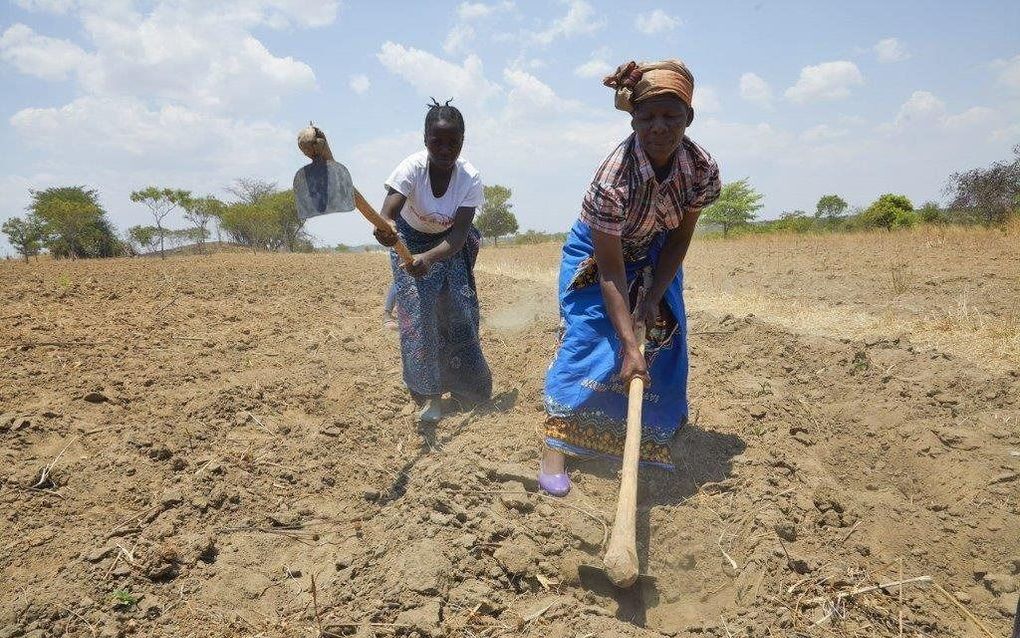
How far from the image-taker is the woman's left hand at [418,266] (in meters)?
3.24

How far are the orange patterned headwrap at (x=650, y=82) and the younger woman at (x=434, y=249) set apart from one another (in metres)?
1.07

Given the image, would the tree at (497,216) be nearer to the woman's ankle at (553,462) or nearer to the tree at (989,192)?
the tree at (989,192)

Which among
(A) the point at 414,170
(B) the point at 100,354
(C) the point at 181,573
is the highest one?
(A) the point at 414,170

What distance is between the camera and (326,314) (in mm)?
6477

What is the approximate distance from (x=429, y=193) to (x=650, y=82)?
149cm

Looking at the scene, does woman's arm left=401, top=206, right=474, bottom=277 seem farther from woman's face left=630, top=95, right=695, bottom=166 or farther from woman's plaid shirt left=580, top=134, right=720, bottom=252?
woman's face left=630, top=95, right=695, bottom=166

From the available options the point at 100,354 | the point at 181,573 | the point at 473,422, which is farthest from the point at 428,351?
the point at 100,354

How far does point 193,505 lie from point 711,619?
6.51 ft

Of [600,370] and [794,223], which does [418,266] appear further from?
[794,223]

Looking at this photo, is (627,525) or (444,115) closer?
(627,525)

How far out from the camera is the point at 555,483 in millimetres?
2500

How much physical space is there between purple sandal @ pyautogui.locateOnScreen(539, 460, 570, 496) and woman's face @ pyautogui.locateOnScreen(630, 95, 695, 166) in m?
1.37

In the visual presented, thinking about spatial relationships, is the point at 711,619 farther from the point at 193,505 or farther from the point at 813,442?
the point at 193,505

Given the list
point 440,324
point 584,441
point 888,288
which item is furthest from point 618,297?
point 888,288
